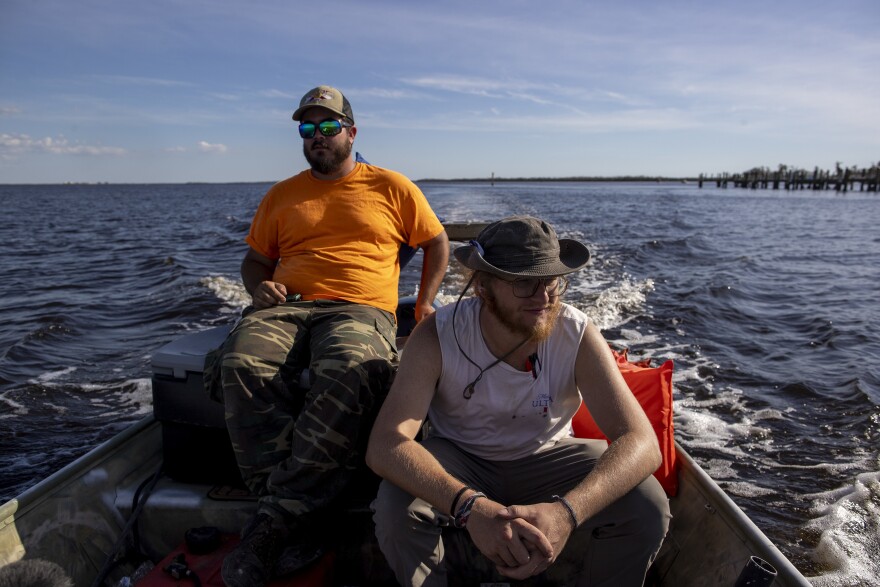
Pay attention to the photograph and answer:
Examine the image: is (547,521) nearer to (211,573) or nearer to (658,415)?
(658,415)

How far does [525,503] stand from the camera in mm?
2504

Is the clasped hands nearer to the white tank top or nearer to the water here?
the white tank top

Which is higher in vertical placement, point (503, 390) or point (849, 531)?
point (503, 390)

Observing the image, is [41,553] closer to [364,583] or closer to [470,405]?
[364,583]

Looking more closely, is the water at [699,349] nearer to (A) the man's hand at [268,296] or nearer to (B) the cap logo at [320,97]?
(A) the man's hand at [268,296]

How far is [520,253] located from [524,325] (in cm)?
28

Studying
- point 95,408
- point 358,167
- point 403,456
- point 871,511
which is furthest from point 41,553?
point 871,511

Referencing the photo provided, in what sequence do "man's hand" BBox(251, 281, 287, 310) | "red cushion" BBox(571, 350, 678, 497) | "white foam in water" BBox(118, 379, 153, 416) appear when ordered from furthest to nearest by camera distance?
1. "white foam in water" BBox(118, 379, 153, 416)
2. "man's hand" BBox(251, 281, 287, 310)
3. "red cushion" BBox(571, 350, 678, 497)

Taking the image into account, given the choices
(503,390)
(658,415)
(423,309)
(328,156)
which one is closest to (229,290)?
(328,156)

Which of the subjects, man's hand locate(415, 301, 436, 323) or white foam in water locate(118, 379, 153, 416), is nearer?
man's hand locate(415, 301, 436, 323)

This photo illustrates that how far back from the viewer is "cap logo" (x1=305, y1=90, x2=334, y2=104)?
342 centimetres

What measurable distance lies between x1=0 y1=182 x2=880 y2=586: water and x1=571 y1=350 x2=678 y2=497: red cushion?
1.41m

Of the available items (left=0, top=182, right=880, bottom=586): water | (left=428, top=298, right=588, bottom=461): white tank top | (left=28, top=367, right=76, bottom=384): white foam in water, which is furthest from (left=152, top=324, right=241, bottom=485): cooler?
(left=28, top=367, right=76, bottom=384): white foam in water

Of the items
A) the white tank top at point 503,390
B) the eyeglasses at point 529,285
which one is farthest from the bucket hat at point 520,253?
the white tank top at point 503,390
